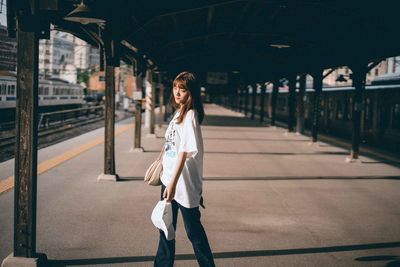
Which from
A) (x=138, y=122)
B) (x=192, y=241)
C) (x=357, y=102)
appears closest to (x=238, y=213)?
(x=192, y=241)

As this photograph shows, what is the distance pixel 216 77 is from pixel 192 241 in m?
26.5

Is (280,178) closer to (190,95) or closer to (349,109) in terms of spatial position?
(190,95)

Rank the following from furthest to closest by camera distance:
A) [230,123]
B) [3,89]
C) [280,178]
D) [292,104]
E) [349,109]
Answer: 1. [230,123]
2. [3,89]
3. [292,104]
4. [349,109]
5. [280,178]

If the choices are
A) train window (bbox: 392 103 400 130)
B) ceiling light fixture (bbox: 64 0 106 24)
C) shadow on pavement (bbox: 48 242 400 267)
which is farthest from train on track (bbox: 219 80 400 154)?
ceiling light fixture (bbox: 64 0 106 24)

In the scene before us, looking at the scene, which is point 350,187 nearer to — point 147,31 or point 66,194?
point 66,194

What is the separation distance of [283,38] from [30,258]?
11.6m

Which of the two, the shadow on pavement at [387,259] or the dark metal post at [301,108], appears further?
the dark metal post at [301,108]

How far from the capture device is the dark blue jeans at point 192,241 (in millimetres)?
3988

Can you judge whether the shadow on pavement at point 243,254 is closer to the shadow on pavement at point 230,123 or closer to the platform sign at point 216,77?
the shadow on pavement at point 230,123

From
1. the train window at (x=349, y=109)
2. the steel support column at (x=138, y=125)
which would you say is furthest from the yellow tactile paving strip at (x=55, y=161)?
the train window at (x=349, y=109)

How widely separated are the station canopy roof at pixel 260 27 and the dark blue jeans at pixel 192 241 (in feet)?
7.40

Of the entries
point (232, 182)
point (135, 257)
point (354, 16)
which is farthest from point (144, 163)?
point (135, 257)

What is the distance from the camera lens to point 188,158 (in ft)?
12.8

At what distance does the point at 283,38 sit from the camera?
14.6m
